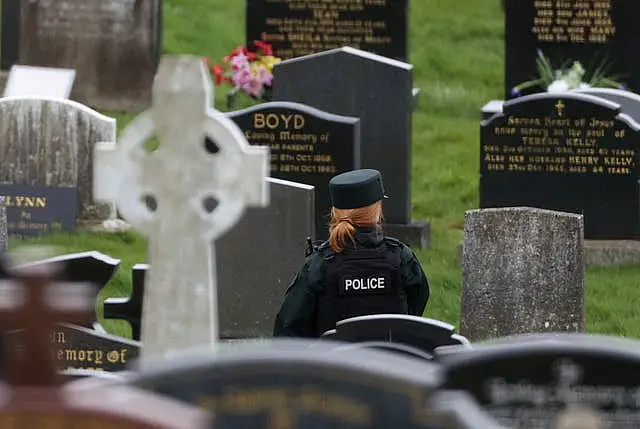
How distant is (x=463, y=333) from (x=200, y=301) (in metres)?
4.38

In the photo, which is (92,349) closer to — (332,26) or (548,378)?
(548,378)

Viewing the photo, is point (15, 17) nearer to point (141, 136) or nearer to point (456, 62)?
point (456, 62)

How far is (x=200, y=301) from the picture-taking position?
609 centimetres

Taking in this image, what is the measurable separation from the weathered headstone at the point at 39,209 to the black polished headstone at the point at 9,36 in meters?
4.25

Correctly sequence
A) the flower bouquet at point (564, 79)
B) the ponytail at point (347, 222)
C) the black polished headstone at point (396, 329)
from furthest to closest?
the flower bouquet at point (564, 79)
the ponytail at point (347, 222)
the black polished headstone at point (396, 329)

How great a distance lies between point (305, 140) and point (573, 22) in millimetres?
4780

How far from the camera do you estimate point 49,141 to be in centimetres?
1373

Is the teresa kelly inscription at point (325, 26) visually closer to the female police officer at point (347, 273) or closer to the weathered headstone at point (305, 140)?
the weathered headstone at point (305, 140)

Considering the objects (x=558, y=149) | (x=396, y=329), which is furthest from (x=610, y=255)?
(x=396, y=329)

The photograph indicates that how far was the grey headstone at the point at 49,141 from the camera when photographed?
13688mm

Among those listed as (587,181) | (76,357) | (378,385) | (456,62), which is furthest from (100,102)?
(378,385)

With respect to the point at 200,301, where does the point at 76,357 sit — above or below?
below

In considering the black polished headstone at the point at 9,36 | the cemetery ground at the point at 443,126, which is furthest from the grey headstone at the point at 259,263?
the black polished headstone at the point at 9,36

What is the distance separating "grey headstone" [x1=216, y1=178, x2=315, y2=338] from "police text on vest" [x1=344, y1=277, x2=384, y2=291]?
2967mm
